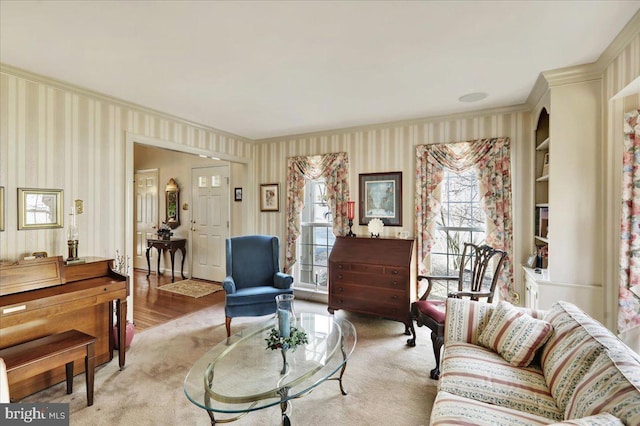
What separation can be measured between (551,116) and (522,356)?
202 centimetres

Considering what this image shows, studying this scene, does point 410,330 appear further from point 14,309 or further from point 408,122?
point 14,309

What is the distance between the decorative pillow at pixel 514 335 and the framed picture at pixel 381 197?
2.10 metres

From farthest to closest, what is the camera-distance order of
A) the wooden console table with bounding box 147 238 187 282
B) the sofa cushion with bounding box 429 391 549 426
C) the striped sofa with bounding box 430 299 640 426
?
the wooden console table with bounding box 147 238 187 282, the sofa cushion with bounding box 429 391 549 426, the striped sofa with bounding box 430 299 640 426

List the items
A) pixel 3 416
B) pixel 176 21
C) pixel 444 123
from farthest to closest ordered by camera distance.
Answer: pixel 444 123, pixel 176 21, pixel 3 416

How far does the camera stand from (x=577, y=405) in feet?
4.13

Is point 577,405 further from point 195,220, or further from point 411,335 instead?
point 195,220

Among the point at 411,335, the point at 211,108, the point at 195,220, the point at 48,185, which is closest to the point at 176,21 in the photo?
the point at 211,108

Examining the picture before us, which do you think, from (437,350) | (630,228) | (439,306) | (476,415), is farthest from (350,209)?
(476,415)

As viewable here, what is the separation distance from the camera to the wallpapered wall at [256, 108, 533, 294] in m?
3.41

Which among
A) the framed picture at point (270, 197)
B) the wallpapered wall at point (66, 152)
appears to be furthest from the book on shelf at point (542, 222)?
the wallpapered wall at point (66, 152)

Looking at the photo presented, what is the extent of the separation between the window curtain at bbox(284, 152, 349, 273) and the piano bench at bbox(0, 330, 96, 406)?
113 inches

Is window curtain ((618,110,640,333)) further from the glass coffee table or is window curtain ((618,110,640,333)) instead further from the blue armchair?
the blue armchair

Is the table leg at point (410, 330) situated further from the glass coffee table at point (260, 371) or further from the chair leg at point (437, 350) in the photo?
the glass coffee table at point (260, 371)

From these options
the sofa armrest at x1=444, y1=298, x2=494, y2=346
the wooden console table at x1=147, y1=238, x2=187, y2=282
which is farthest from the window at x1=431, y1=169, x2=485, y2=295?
the wooden console table at x1=147, y1=238, x2=187, y2=282
